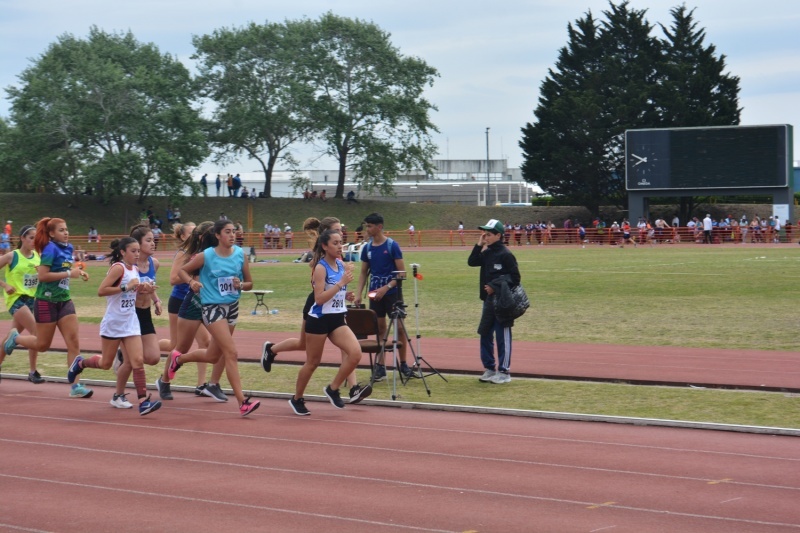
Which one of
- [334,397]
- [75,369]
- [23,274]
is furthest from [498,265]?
[23,274]

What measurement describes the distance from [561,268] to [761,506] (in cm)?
3148

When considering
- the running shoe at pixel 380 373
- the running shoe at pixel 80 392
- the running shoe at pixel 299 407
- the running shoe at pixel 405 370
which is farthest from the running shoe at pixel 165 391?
the running shoe at pixel 405 370

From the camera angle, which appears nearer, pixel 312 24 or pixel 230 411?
pixel 230 411

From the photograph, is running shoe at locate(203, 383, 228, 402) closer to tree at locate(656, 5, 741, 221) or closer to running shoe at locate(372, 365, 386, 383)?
running shoe at locate(372, 365, 386, 383)

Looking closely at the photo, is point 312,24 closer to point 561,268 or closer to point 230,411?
point 561,268

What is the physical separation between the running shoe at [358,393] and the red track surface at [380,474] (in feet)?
0.69

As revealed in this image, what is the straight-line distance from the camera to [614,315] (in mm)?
21938

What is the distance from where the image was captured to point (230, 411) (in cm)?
1127

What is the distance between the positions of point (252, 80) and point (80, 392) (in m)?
65.1

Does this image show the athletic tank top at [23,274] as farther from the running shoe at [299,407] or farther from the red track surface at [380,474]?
the running shoe at [299,407]

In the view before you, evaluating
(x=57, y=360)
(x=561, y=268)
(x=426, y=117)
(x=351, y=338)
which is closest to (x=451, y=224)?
(x=426, y=117)

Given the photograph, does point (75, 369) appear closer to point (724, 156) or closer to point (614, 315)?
point (614, 315)

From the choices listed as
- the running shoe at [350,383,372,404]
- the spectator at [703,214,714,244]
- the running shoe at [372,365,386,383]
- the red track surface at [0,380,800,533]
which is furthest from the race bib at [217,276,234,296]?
the spectator at [703,214,714,244]

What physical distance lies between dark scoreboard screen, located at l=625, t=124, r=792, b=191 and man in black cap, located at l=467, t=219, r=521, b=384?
170 feet
